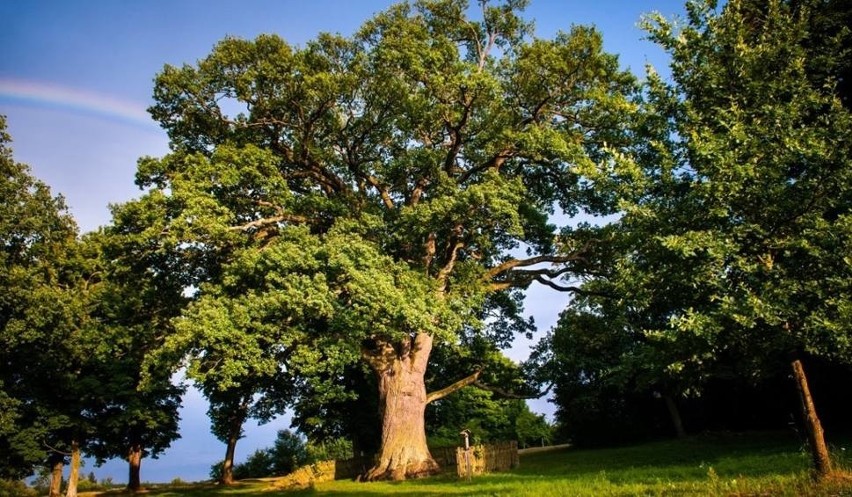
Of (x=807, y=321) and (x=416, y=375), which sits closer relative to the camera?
(x=807, y=321)

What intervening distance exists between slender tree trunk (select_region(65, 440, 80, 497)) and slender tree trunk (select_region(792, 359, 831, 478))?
38138 mm

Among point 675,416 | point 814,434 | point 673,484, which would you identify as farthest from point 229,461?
point 814,434

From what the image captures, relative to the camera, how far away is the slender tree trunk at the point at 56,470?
117 feet

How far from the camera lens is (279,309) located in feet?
62.7

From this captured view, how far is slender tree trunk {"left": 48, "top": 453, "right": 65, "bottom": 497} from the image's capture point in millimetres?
35656

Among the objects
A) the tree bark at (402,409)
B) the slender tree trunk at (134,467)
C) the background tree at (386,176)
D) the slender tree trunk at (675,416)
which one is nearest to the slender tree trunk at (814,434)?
the background tree at (386,176)

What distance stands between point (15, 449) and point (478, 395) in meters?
33.9

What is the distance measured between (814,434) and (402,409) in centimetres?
1571

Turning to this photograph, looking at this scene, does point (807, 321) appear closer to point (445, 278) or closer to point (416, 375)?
point (445, 278)

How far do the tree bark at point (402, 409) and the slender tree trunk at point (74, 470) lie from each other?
21.8 meters

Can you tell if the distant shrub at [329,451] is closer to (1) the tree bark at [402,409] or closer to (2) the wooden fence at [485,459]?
(2) the wooden fence at [485,459]

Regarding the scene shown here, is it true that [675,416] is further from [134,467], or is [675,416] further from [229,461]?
[134,467]

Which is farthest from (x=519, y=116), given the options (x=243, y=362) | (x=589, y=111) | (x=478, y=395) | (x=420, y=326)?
(x=478, y=395)

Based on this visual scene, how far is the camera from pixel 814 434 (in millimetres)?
10000
